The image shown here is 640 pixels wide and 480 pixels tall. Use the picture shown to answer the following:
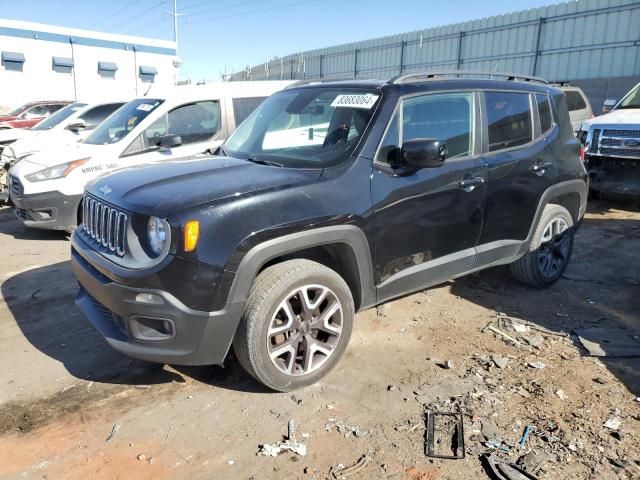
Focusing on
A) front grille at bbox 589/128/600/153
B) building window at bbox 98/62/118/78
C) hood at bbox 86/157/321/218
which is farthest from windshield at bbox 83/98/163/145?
building window at bbox 98/62/118/78

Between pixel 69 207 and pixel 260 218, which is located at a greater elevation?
pixel 260 218

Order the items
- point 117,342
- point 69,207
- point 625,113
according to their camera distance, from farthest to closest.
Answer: point 625,113 < point 69,207 < point 117,342

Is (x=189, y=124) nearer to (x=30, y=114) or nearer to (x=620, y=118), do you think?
(x=620, y=118)

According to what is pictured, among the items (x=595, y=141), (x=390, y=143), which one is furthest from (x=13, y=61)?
(x=390, y=143)

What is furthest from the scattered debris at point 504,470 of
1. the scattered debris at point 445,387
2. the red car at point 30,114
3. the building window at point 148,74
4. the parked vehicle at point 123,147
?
the building window at point 148,74

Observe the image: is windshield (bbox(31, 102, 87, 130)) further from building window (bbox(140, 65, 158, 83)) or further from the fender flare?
building window (bbox(140, 65, 158, 83))

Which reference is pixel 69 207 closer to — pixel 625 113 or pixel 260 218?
pixel 260 218

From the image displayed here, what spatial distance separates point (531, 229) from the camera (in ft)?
15.0

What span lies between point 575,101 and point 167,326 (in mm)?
10602

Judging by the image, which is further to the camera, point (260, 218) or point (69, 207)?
point (69, 207)

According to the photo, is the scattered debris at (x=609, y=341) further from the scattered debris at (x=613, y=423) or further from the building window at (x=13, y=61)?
the building window at (x=13, y=61)

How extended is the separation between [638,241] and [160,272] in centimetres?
634

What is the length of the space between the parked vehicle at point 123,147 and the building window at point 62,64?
28.1 metres

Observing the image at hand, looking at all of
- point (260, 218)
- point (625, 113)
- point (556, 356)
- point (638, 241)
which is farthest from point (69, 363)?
point (625, 113)
